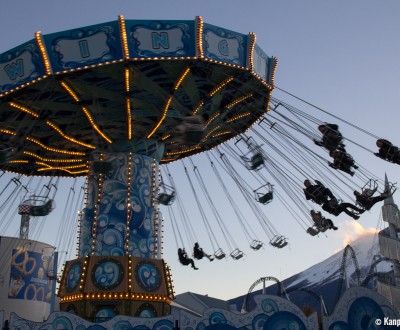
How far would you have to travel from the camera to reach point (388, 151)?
14.2m

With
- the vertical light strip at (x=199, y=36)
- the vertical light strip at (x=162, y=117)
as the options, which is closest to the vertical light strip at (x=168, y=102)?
the vertical light strip at (x=162, y=117)

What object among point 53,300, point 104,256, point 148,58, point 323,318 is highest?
point 53,300

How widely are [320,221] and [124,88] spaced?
7594 mm

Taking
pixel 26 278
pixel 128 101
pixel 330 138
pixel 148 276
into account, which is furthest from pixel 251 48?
pixel 26 278

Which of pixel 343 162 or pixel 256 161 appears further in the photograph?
pixel 256 161

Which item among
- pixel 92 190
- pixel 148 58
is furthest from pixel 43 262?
pixel 148 58

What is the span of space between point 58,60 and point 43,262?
20.2 meters

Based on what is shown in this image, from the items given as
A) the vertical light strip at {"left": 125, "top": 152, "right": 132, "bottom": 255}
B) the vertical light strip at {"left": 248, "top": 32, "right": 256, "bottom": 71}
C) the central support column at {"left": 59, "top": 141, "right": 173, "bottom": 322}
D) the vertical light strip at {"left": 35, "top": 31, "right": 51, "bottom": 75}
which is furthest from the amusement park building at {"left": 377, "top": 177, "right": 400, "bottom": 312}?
the vertical light strip at {"left": 35, "top": 31, "right": 51, "bottom": 75}

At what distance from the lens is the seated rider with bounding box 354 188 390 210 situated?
48.3 feet

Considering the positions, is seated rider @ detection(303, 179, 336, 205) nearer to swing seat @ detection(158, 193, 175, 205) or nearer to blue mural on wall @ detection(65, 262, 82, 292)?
swing seat @ detection(158, 193, 175, 205)

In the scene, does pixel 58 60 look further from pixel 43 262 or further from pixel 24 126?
pixel 43 262

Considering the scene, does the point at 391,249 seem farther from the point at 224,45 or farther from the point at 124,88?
the point at 124,88

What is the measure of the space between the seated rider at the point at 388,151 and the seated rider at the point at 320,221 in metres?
4.04

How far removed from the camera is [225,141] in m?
20.5
